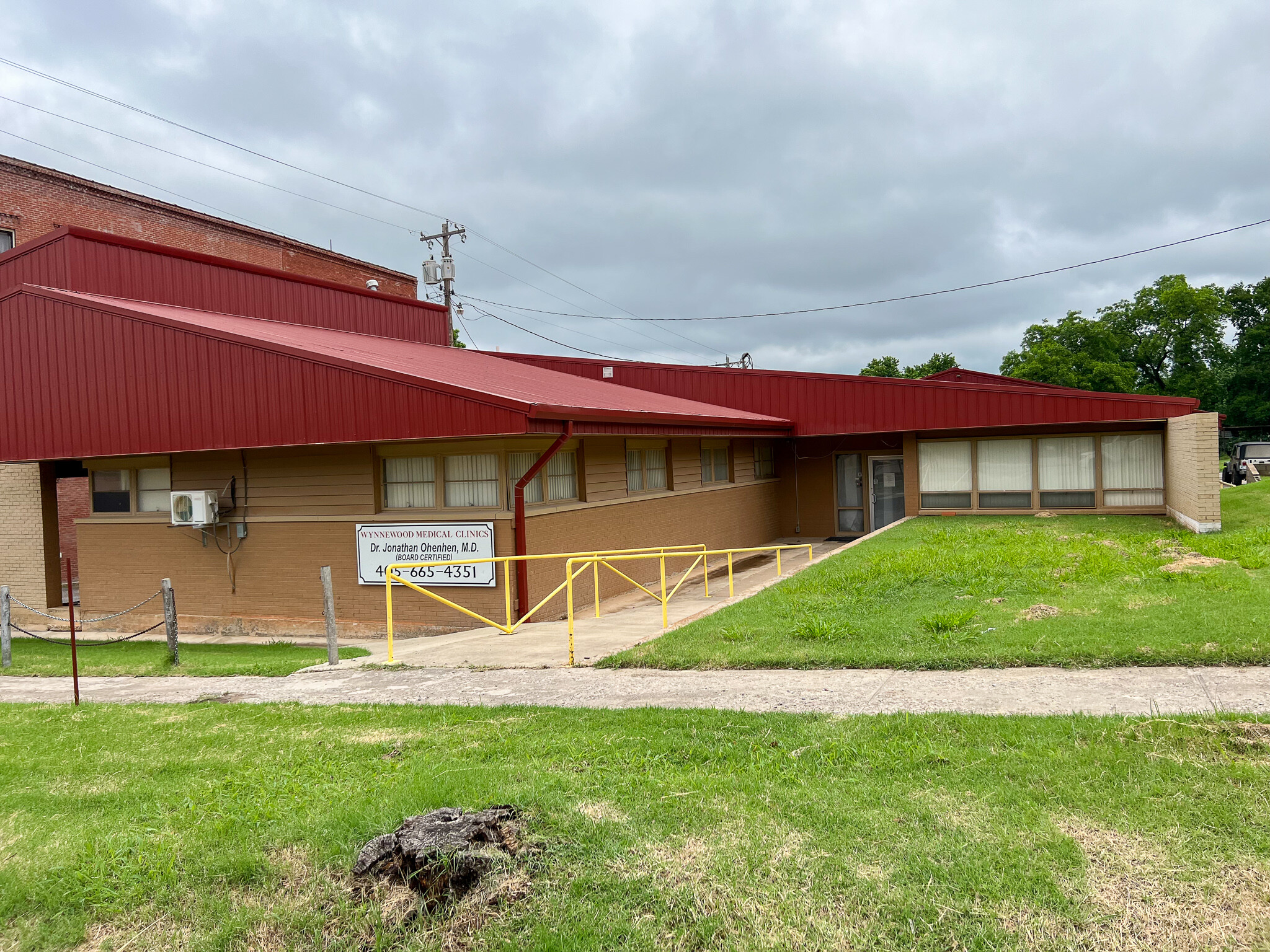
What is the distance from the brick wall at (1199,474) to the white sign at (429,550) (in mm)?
11357

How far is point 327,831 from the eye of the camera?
4.48 m

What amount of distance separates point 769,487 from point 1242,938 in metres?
19.8

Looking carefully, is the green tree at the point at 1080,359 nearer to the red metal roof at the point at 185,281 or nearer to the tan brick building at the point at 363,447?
the tan brick building at the point at 363,447

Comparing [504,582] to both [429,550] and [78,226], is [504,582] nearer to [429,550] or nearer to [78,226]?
[429,550]

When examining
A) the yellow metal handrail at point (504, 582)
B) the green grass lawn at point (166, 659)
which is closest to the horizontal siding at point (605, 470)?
the yellow metal handrail at point (504, 582)

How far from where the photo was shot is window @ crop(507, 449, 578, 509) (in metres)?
12.4

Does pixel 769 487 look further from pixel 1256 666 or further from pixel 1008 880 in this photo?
pixel 1008 880

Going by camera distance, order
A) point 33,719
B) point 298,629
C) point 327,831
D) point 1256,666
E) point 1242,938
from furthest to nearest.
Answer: point 298,629
point 33,719
point 1256,666
point 327,831
point 1242,938

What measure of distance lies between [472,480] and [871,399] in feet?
36.1

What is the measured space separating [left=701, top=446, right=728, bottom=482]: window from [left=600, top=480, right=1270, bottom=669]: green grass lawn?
18.8 ft

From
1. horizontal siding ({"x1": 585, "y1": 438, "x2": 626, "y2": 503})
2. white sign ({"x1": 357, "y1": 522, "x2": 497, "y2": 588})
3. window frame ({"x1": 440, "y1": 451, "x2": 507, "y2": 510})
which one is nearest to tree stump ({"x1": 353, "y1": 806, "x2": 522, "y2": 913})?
white sign ({"x1": 357, "y1": 522, "x2": 497, "y2": 588})

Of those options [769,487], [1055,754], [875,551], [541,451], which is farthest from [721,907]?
[769,487]

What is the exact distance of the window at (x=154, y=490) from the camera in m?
15.1

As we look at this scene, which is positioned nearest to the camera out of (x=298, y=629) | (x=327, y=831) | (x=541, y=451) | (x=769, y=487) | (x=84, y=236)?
(x=327, y=831)
